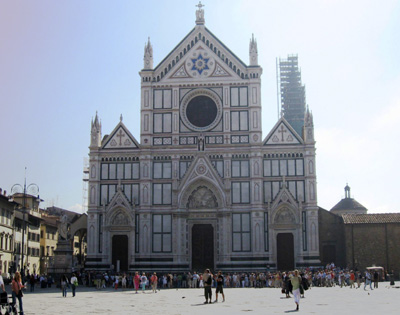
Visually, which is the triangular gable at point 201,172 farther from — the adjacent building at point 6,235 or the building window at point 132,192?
the adjacent building at point 6,235

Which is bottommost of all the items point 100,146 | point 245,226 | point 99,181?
point 245,226

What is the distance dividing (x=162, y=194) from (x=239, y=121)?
8.90m

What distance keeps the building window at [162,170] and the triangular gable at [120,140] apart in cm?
252

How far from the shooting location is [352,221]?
4847 cm

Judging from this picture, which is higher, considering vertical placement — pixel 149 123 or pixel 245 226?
pixel 149 123

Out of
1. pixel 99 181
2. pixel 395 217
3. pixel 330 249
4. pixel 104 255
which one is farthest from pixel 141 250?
pixel 395 217

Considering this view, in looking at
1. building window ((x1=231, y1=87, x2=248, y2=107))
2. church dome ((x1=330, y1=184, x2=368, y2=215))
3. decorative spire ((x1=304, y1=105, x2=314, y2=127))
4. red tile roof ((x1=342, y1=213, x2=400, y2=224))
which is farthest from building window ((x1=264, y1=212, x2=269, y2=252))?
church dome ((x1=330, y1=184, x2=368, y2=215))

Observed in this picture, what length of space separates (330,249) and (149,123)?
61.2ft

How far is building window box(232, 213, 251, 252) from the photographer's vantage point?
47.8 m

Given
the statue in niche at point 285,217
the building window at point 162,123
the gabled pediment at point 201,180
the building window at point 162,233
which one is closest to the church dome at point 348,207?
the statue in niche at point 285,217

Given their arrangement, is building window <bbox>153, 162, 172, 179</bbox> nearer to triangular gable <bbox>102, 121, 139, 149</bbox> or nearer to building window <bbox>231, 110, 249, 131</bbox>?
triangular gable <bbox>102, 121, 139, 149</bbox>

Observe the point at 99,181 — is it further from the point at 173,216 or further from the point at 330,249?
the point at 330,249

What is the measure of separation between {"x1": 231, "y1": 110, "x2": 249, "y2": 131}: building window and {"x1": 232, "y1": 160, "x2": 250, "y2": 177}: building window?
288 cm

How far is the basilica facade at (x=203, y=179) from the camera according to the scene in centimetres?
4775
